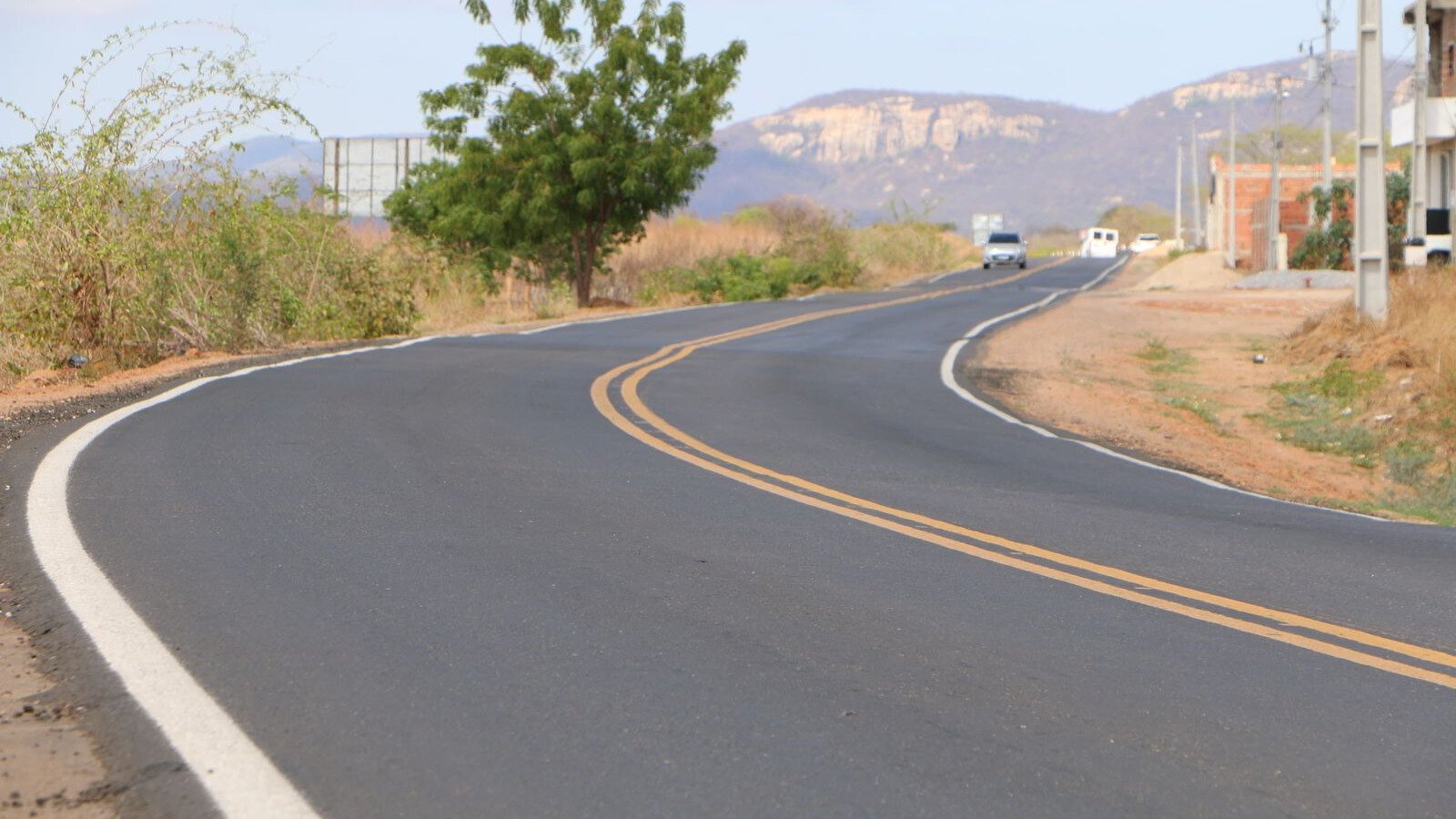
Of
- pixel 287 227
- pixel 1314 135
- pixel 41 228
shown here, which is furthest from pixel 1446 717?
pixel 1314 135

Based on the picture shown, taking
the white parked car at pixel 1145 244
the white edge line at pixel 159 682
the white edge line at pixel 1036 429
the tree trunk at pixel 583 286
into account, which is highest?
the white parked car at pixel 1145 244

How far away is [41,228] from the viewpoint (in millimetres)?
16906

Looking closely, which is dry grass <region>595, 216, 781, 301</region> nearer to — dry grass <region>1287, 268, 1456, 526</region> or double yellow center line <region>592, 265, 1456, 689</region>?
dry grass <region>1287, 268, 1456, 526</region>

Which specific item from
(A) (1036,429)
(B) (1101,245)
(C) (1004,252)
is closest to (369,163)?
(C) (1004,252)

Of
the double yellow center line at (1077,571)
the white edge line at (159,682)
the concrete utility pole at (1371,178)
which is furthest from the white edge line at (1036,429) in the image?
the white edge line at (159,682)

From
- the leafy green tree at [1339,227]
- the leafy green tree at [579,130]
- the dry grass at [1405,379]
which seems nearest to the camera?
the dry grass at [1405,379]

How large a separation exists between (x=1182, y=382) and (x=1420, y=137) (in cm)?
2567

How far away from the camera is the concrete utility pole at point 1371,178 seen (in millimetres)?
22766

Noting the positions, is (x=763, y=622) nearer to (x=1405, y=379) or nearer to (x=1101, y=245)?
(x=1405, y=379)

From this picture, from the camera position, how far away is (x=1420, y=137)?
4250cm

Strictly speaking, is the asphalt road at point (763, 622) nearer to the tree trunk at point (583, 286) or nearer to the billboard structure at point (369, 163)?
the tree trunk at point (583, 286)

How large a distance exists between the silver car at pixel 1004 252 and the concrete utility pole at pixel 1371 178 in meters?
46.4

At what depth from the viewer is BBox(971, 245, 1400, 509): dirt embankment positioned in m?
13.9

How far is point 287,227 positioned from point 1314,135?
556ft
